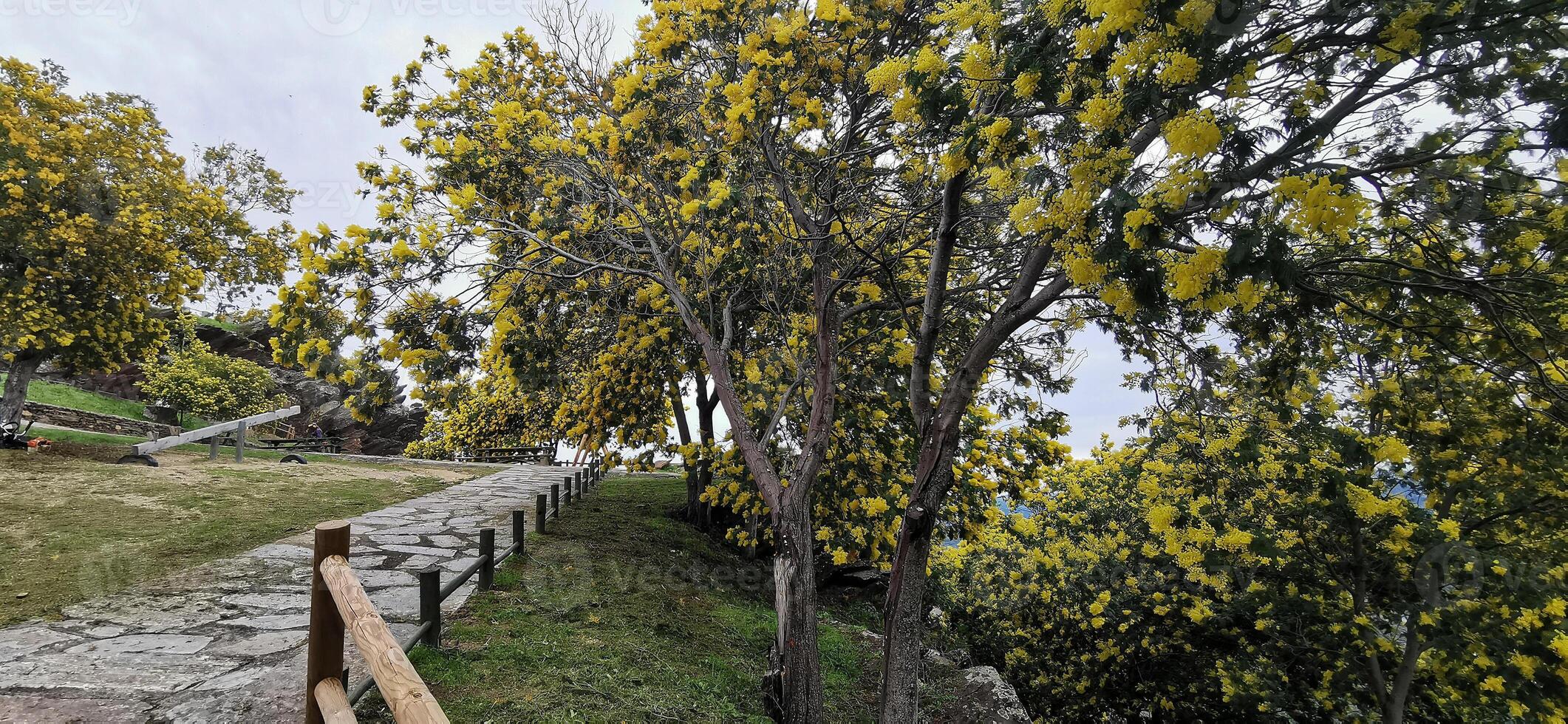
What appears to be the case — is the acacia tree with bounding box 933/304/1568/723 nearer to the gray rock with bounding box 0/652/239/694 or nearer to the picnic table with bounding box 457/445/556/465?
the gray rock with bounding box 0/652/239/694

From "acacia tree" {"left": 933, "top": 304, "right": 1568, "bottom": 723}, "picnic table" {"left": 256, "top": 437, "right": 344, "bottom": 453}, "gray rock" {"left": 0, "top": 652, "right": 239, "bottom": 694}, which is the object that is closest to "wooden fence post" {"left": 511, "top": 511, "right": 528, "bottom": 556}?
"gray rock" {"left": 0, "top": 652, "right": 239, "bottom": 694}

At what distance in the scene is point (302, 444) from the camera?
586 inches

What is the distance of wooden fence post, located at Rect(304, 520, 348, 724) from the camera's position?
7.08 feet

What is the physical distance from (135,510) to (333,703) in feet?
21.2

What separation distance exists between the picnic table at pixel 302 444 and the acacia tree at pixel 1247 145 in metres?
16.9

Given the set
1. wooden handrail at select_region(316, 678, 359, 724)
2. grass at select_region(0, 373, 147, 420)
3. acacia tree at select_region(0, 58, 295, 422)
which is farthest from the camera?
grass at select_region(0, 373, 147, 420)

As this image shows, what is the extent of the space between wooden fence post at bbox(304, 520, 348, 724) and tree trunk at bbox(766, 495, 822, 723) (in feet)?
9.36

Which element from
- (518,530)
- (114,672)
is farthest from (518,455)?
(114,672)

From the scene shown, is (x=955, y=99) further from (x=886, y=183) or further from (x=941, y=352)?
(x=941, y=352)

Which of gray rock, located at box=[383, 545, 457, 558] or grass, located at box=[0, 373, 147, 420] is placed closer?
gray rock, located at box=[383, 545, 457, 558]

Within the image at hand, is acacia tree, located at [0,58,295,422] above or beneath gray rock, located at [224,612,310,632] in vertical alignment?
above

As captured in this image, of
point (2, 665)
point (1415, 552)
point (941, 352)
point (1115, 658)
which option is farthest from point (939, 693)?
point (2, 665)

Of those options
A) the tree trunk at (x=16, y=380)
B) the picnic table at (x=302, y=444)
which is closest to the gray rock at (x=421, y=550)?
the tree trunk at (x=16, y=380)

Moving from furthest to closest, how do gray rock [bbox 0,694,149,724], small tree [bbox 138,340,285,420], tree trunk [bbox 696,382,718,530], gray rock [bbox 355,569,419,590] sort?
small tree [bbox 138,340,285,420]
tree trunk [bbox 696,382,718,530]
gray rock [bbox 355,569,419,590]
gray rock [bbox 0,694,149,724]
